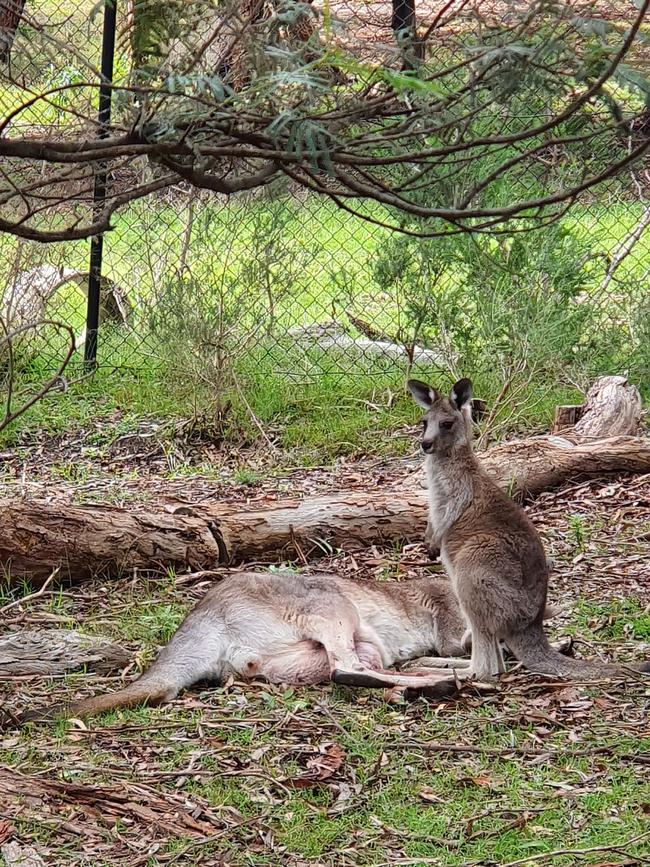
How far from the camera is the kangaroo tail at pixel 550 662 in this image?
4461 millimetres

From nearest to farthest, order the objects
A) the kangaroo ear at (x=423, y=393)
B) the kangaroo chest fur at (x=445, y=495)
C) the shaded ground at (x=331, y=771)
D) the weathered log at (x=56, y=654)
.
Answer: the shaded ground at (x=331, y=771) < the weathered log at (x=56, y=654) < the kangaroo chest fur at (x=445, y=495) < the kangaroo ear at (x=423, y=393)

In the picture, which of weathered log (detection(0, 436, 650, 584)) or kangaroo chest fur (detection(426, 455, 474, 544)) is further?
weathered log (detection(0, 436, 650, 584))

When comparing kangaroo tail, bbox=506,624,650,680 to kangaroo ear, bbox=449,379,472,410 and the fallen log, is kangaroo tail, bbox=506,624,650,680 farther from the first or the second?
the fallen log

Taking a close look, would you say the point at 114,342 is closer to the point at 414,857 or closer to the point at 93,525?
the point at 93,525

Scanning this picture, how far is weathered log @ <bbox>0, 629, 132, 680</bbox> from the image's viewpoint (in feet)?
15.1

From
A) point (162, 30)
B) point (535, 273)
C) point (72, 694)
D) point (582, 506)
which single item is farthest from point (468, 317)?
point (162, 30)

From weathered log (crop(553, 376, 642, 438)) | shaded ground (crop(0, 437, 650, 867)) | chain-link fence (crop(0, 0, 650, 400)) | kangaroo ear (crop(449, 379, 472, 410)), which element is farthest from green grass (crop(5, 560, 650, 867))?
chain-link fence (crop(0, 0, 650, 400))

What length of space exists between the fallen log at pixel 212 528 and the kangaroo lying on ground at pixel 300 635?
86cm

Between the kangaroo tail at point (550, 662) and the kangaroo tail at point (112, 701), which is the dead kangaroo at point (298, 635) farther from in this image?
the kangaroo tail at point (550, 662)

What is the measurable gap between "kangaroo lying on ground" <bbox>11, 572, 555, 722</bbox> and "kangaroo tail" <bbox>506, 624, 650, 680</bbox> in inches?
14.4

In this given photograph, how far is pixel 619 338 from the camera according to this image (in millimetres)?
8656

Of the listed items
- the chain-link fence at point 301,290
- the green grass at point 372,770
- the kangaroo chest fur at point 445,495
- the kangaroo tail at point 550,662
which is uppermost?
the chain-link fence at point 301,290

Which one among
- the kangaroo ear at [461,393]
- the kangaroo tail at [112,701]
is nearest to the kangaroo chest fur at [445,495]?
the kangaroo ear at [461,393]

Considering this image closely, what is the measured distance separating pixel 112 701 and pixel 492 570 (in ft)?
5.15
